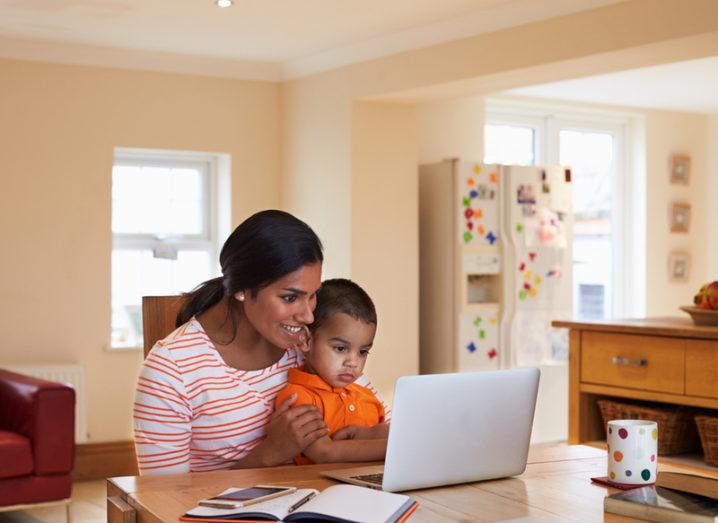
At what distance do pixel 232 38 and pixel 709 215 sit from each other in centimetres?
437

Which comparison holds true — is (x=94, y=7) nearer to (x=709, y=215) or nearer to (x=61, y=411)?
(x=61, y=411)

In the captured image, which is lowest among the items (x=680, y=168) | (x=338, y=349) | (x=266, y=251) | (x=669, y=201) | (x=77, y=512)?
(x=77, y=512)

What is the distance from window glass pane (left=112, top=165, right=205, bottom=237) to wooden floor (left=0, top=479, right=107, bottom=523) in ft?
5.20

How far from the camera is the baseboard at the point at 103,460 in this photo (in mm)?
5590

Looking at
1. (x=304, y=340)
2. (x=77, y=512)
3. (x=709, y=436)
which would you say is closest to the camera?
(x=304, y=340)

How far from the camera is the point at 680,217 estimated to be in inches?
305

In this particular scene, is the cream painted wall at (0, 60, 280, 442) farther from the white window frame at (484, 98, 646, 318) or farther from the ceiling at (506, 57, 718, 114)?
the white window frame at (484, 98, 646, 318)

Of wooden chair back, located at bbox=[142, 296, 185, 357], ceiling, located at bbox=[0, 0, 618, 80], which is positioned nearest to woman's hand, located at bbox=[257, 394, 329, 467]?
wooden chair back, located at bbox=[142, 296, 185, 357]

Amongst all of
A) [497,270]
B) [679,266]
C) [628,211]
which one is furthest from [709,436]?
[679,266]

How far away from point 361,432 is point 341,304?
29cm

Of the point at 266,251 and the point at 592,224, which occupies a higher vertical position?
the point at 592,224

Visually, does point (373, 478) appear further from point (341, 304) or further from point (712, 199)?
Result: point (712, 199)

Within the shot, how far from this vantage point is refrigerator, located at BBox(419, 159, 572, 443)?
5.88 m

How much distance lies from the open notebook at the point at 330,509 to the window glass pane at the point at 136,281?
4293 mm
